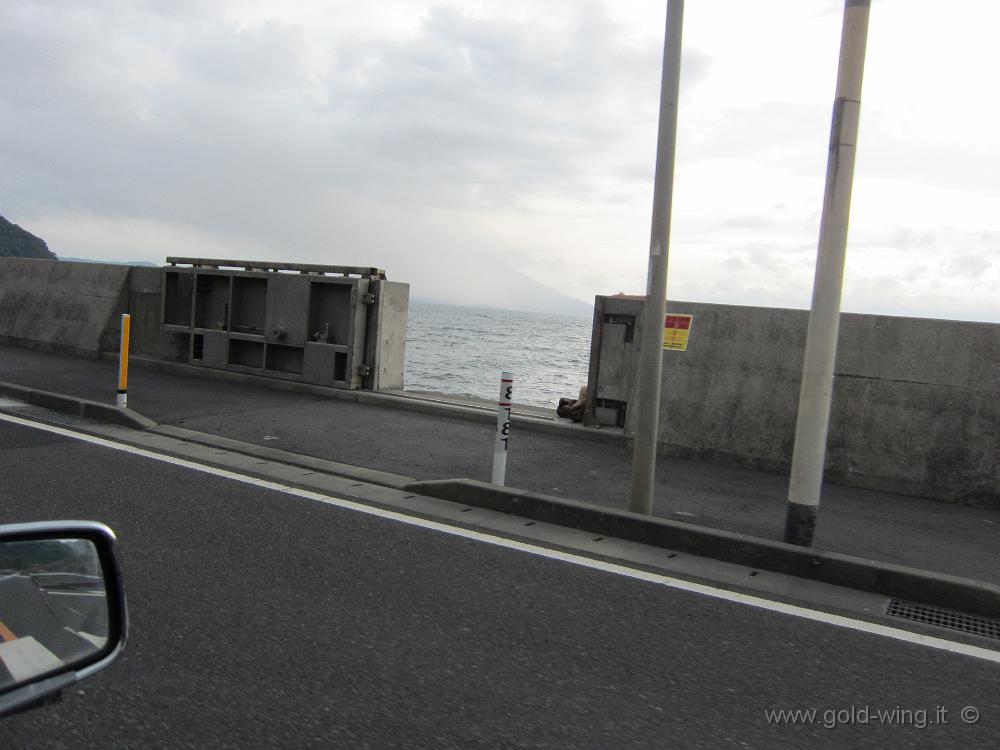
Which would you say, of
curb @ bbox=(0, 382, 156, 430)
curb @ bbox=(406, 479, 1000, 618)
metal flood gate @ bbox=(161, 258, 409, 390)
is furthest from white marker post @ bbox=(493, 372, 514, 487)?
metal flood gate @ bbox=(161, 258, 409, 390)

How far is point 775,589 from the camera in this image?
5492 millimetres

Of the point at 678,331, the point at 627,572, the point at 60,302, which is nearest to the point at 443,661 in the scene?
the point at 627,572

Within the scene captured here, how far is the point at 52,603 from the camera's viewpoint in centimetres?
201

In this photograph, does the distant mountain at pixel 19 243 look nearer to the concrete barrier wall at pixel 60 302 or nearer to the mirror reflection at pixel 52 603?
the concrete barrier wall at pixel 60 302

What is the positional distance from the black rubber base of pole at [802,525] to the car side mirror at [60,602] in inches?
204

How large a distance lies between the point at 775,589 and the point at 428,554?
2.39 m

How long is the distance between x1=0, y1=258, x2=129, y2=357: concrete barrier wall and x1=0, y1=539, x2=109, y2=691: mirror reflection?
48.0 feet

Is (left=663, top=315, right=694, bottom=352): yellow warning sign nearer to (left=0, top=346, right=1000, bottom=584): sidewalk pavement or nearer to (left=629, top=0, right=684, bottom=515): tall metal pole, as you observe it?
(left=0, top=346, right=1000, bottom=584): sidewalk pavement

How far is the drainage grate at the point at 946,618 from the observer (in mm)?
5010

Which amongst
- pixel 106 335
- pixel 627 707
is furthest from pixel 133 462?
pixel 106 335

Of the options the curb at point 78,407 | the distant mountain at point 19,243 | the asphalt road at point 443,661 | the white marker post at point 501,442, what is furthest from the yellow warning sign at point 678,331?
the distant mountain at point 19,243

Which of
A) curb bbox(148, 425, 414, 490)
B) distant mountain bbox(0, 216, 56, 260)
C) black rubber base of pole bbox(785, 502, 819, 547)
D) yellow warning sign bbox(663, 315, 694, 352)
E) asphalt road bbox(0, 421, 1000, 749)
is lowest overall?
asphalt road bbox(0, 421, 1000, 749)

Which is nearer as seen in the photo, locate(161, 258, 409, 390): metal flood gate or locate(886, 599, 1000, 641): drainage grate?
locate(886, 599, 1000, 641): drainage grate

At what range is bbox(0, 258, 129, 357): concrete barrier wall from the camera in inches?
607
